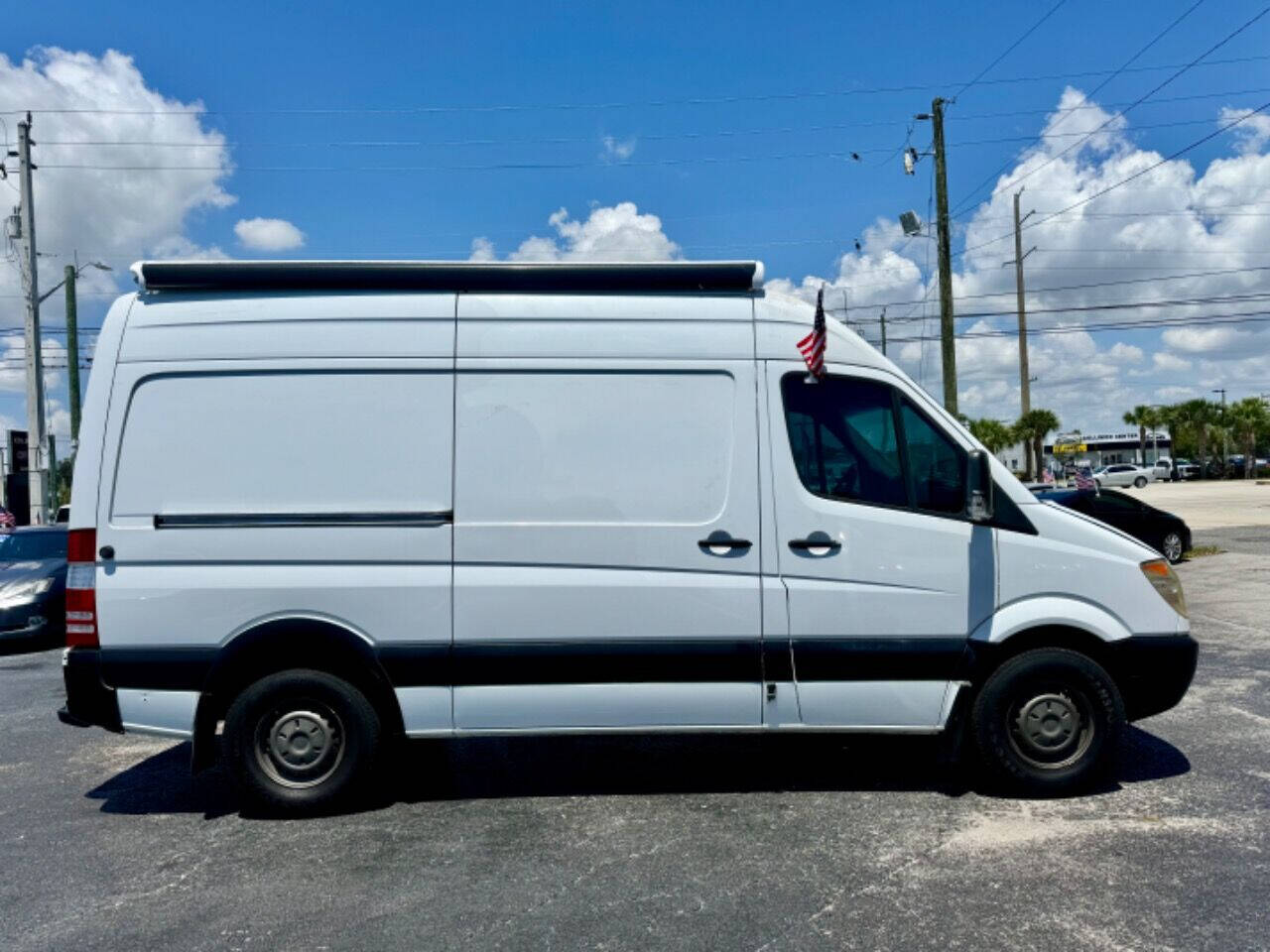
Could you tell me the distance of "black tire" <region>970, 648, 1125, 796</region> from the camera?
4.85 m

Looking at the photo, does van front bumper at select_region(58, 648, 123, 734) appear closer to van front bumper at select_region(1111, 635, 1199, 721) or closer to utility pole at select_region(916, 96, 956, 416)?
van front bumper at select_region(1111, 635, 1199, 721)

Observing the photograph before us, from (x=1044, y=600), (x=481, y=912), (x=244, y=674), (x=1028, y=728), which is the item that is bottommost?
(x=481, y=912)

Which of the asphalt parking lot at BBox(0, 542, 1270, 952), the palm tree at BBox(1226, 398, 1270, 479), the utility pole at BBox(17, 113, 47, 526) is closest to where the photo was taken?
the asphalt parking lot at BBox(0, 542, 1270, 952)

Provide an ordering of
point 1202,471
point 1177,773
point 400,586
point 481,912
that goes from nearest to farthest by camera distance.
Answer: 1. point 481,912
2. point 400,586
3. point 1177,773
4. point 1202,471

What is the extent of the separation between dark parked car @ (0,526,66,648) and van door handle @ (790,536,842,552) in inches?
368

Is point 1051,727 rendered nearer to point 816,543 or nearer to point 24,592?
point 816,543

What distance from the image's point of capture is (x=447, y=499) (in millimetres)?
4777

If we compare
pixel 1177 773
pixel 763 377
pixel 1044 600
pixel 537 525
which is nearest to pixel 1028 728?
pixel 1044 600

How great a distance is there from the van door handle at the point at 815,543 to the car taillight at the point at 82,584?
3.45m

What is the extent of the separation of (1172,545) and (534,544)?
14.8 metres

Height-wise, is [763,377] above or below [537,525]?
above

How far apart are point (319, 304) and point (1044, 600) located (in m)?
3.96

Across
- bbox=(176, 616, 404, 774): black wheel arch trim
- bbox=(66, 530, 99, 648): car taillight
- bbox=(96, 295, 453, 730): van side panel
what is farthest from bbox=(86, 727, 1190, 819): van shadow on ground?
bbox=(66, 530, 99, 648): car taillight

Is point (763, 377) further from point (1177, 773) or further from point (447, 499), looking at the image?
point (1177, 773)
